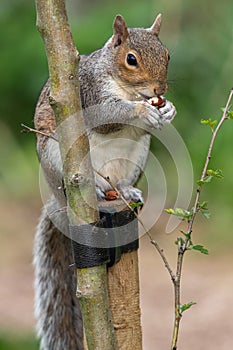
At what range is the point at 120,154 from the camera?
1.50 meters

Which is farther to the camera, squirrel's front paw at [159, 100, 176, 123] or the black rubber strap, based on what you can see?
squirrel's front paw at [159, 100, 176, 123]

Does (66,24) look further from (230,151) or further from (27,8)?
(27,8)

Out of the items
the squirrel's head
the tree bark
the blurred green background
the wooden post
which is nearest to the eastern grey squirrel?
the squirrel's head

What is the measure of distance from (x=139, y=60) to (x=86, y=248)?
454mm

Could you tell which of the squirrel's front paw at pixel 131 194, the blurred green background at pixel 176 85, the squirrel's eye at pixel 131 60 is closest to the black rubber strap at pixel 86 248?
the squirrel's front paw at pixel 131 194

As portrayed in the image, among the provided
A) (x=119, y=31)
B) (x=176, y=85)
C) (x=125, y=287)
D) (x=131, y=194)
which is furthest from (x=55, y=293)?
(x=176, y=85)

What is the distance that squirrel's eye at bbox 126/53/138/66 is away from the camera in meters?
1.40

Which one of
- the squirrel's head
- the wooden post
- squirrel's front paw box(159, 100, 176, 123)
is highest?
the squirrel's head

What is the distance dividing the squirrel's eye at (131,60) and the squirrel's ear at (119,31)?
5 cm

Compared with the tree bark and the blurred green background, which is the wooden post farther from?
the blurred green background

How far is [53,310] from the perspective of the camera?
149cm

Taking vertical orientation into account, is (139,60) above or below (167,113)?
above

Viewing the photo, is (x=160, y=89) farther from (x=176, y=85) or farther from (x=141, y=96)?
(x=176, y=85)

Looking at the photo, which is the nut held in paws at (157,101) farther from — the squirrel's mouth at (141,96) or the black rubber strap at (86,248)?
the black rubber strap at (86,248)
